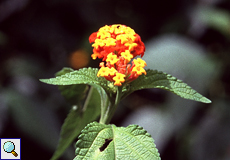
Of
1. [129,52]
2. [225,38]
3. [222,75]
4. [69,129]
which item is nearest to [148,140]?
[129,52]

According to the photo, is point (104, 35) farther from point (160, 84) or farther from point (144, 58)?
point (144, 58)

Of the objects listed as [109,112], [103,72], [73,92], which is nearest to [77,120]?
[73,92]

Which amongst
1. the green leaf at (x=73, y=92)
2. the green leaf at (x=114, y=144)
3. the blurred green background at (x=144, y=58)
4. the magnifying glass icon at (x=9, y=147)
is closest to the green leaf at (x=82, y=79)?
the green leaf at (x=114, y=144)

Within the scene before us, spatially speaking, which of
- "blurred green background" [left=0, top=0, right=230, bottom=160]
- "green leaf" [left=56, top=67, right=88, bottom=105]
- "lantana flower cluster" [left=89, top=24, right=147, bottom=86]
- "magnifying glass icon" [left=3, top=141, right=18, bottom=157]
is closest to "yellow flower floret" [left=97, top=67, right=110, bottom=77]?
"lantana flower cluster" [left=89, top=24, right=147, bottom=86]

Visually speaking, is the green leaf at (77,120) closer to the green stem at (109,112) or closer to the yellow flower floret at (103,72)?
the green stem at (109,112)

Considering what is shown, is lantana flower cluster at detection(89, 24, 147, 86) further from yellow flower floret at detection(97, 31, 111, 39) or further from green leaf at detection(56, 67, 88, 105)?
green leaf at detection(56, 67, 88, 105)

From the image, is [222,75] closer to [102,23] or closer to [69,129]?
[102,23]
